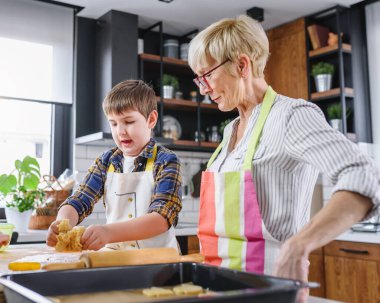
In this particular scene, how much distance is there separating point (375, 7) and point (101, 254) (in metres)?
3.42

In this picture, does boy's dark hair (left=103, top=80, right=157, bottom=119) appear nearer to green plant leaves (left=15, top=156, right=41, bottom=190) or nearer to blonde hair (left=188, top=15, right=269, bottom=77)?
blonde hair (left=188, top=15, right=269, bottom=77)

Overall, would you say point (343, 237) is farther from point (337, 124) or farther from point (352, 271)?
point (337, 124)

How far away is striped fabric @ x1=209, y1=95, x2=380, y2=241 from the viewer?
1.00 metres

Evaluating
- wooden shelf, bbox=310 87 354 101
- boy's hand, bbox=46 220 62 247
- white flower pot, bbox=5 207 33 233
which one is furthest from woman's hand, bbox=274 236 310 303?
wooden shelf, bbox=310 87 354 101

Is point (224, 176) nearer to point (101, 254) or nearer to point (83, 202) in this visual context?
point (101, 254)

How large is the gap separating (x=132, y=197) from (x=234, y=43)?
28.5 inches

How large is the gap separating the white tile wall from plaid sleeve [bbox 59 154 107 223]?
176 centimetres

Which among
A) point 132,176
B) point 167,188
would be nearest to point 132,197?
point 132,176

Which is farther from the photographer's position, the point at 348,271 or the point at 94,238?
the point at 348,271

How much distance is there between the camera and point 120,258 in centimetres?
101

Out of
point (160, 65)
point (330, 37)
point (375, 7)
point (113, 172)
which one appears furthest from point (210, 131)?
point (113, 172)

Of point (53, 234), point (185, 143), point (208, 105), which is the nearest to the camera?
point (53, 234)

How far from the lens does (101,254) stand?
100 centimetres

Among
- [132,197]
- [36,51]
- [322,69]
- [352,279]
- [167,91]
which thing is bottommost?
[352,279]
